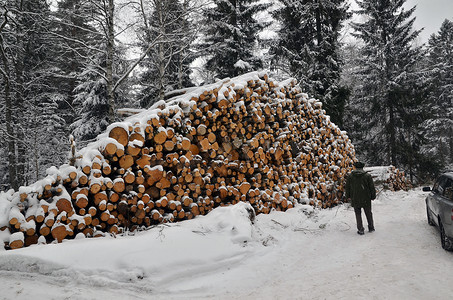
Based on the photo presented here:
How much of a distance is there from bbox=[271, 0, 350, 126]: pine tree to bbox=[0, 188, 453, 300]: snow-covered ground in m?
11.0

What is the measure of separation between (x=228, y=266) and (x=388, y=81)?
18.4 meters

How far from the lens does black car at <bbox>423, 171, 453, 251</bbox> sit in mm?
4480

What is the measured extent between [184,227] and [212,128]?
2268 mm

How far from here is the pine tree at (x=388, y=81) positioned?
1734 centimetres

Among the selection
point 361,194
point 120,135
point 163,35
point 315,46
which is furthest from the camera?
point 315,46

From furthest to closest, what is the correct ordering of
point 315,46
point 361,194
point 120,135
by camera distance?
point 315,46
point 361,194
point 120,135

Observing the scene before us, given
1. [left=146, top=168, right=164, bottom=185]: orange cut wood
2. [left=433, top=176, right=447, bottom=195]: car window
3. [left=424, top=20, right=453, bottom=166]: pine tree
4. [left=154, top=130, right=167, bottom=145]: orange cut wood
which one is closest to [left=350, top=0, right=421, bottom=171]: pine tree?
[left=424, top=20, right=453, bottom=166]: pine tree

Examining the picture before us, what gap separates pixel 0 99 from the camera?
14.6 meters

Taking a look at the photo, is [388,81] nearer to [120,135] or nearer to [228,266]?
[228,266]

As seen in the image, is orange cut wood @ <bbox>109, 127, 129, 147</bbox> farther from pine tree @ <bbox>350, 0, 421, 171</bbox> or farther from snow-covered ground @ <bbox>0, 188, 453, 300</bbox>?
pine tree @ <bbox>350, 0, 421, 171</bbox>

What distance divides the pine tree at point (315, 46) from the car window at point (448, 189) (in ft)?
32.7

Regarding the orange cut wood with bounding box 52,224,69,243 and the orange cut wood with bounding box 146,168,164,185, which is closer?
the orange cut wood with bounding box 52,224,69,243

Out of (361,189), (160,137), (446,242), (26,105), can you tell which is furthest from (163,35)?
(26,105)

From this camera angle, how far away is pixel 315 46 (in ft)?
51.4
